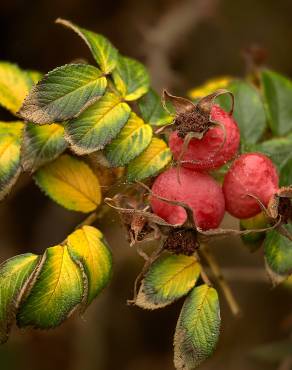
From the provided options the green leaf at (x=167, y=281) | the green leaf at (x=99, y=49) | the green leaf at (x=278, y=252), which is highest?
the green leaf at (x=99, y=49)

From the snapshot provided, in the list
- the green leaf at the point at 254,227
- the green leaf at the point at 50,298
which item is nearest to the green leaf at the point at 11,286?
the green leaf at the point at 50,298

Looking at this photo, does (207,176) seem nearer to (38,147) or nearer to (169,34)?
(38,147)

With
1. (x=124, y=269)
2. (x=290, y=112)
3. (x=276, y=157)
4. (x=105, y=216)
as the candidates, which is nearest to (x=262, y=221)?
(x=276, y=157)

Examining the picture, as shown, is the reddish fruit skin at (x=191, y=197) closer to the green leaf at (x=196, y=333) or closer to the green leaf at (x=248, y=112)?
the green leaf at (x=196, y=333)

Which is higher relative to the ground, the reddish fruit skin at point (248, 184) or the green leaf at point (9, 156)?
the reddish fruit skin at point (248, 184)

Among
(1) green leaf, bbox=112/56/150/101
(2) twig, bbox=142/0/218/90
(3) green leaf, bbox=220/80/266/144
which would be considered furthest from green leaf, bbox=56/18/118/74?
(2) twig, bbox=142/0/218/90

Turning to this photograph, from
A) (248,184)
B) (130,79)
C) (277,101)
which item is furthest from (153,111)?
(277,101)

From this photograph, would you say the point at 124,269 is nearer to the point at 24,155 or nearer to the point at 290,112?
the point at 290,112
